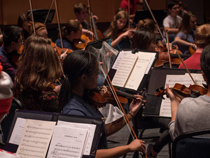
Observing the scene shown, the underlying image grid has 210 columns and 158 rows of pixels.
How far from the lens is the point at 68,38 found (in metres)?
4.52

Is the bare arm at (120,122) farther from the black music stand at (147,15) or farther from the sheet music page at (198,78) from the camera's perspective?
the black music stand at (147,15)

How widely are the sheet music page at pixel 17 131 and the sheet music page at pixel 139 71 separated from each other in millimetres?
1220

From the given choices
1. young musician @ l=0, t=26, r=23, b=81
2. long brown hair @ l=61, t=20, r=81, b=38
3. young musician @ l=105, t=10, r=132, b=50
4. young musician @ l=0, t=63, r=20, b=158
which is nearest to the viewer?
young musician @ l=0, t=63, r=20, b=158

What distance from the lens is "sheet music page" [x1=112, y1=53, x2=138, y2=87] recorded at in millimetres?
2803

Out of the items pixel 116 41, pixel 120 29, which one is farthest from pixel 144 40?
pixel 120 29

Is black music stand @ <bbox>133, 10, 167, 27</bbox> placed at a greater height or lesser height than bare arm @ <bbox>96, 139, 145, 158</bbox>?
lesser

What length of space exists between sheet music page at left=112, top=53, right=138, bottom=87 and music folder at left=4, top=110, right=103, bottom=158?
1249 millimetres

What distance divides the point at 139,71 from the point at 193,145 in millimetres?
1372

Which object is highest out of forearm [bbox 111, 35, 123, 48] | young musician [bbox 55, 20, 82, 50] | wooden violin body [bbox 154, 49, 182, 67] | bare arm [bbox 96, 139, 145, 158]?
bare arm [bbox 96, 139, 145, 158]

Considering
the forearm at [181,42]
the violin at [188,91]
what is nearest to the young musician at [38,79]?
the violin at [188,91]

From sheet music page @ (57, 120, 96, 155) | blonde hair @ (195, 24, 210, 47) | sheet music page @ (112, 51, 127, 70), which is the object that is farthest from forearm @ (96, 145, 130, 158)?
blonde hair @ (195, 24, 210, 47)

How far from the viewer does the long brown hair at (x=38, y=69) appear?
2.26m

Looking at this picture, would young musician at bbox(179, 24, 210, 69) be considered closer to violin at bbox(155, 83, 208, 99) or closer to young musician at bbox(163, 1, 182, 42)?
violin at bbox(155, 83, 208, 99)

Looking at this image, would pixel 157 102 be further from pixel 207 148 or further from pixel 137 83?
pixel 207 148
